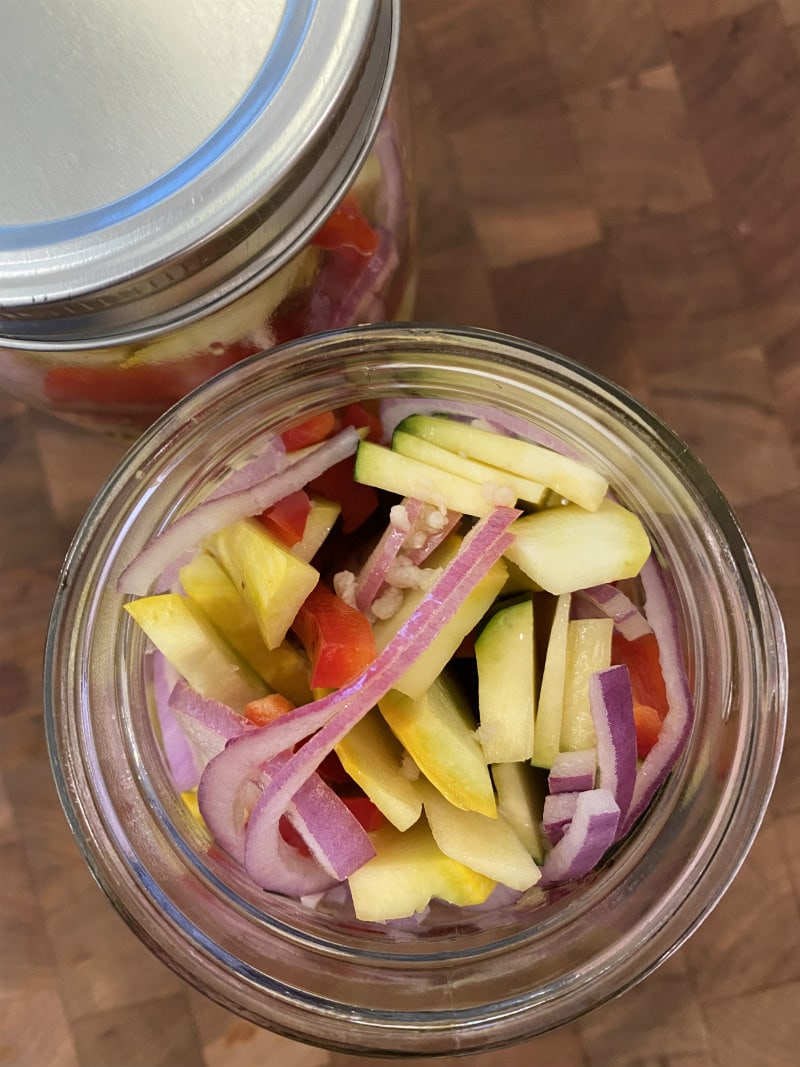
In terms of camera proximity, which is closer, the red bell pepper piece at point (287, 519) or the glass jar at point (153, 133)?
the glass jar at point (153, 133)

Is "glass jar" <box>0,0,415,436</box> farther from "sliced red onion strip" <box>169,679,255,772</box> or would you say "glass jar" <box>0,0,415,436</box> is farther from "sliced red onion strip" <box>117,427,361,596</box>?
"sliced red onion strip" <box>169,679,255,772</box>

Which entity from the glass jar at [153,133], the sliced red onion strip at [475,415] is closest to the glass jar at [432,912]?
the sliced red onion strip at [475,415]

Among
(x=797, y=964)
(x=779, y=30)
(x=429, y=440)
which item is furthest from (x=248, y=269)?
(x=797, y=964)

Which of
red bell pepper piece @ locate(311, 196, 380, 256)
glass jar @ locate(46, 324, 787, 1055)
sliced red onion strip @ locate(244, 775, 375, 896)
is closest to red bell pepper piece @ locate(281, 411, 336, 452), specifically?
glass jar @ locate(46, 324, 787, 1055)

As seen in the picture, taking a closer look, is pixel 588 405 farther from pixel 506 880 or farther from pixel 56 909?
pixel 56 909

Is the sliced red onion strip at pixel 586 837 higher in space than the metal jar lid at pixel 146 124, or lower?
lower

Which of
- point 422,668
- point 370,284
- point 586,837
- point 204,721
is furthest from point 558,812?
point 370,284

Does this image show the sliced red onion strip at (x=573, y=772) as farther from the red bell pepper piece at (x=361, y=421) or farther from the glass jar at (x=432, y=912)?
the red bell pepper piece at (x=361, y=421)
